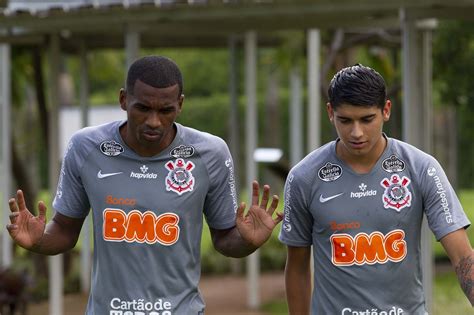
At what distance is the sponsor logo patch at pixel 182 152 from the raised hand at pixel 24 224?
623 mm

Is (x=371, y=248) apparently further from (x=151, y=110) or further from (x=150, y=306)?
(x=151, y=110)

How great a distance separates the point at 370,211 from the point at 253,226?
0.53 metres

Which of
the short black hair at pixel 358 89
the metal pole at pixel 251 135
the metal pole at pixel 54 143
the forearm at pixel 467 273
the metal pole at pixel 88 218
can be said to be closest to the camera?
the forearm at pixel 467 273

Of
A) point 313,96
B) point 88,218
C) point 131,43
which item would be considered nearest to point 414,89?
point 313,96

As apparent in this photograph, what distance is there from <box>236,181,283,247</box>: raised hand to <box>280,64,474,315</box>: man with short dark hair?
15 cm

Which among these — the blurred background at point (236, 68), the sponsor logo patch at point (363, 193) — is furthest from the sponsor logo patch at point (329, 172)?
the blurred background at point (236, 68)

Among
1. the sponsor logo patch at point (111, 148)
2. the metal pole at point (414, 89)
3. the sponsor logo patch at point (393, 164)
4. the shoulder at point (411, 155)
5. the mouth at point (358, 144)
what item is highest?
the mouth at point (358, 144)

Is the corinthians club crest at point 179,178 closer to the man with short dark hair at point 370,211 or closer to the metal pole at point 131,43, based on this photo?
the man with short dark hair at point 370,211

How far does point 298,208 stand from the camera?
16.8 ft

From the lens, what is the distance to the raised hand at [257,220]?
5051 millimetres

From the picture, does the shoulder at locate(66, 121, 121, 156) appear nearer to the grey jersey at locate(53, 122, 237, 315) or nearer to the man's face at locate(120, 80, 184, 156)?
the grey jersey at locate(53, 122, 237, 315)

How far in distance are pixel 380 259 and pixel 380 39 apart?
10555 mm

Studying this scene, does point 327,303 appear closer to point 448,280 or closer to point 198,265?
point 198,265

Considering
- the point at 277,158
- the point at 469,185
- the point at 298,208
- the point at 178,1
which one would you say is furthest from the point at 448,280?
the point at 469,185
